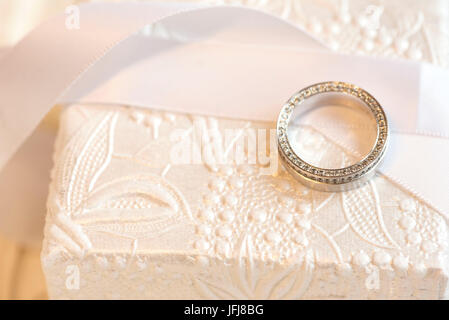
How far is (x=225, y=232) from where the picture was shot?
657mm

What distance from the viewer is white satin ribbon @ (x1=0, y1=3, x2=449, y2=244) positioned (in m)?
0.73

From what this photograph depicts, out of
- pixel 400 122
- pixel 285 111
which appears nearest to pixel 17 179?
pixel 285 111

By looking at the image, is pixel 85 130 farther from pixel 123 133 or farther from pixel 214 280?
pixel 214 280

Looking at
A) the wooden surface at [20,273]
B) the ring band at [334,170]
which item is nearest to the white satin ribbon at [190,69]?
the ring band at [334,170]

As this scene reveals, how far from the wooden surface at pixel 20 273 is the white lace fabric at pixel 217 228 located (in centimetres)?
32

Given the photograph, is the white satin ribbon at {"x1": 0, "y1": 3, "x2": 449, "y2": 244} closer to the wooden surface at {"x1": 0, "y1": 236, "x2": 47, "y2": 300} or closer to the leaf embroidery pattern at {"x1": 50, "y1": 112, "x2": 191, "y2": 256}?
the leaf embroidery pattern at {"x1": 50, "y1": 112, "x2": 191, "y2": 256}

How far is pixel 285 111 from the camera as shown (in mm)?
675

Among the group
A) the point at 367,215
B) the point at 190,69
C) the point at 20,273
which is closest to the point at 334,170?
the point at 367,215

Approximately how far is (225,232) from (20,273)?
0.57 m

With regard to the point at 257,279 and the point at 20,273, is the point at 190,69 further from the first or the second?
the point at 20,273

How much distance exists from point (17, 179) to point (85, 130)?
10.9 inches

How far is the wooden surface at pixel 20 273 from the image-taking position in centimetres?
101

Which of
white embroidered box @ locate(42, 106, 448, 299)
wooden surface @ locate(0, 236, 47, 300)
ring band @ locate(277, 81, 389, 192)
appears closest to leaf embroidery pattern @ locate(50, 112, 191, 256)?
white embroidered box @ locate(42, 106, 448, 299)

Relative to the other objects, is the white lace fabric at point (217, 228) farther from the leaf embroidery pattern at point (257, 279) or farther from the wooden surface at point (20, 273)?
the wooden surface at point (20, 273)
